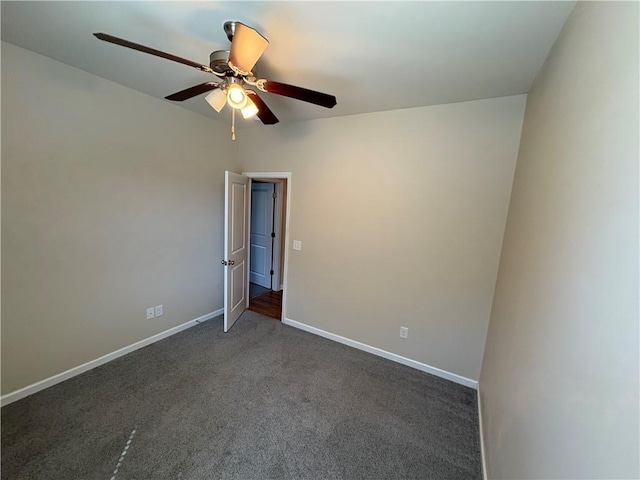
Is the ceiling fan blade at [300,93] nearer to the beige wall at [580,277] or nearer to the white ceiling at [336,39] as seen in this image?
the white ceiling at [336,39]

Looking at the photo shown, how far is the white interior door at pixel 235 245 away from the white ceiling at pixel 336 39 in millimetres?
1202

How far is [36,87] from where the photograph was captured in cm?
180

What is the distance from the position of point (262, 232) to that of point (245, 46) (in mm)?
3692

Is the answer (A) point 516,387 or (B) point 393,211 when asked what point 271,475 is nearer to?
(A) point 516,387

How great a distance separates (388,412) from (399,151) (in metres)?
2.29

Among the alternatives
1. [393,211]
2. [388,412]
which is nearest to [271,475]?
[388,412]

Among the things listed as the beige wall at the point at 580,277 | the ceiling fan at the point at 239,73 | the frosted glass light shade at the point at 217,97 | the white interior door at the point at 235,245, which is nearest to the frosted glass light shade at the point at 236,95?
the ceiling fan at the point at 239,73

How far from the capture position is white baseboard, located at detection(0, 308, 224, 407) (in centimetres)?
189

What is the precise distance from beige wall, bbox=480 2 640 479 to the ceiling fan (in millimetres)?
1067

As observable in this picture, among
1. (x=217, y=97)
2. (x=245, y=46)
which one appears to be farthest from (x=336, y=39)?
(x=217, y=97)

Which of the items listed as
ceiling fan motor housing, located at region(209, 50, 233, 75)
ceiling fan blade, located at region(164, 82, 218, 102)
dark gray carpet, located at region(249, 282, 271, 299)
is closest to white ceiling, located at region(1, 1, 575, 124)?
ceiling fan motor housing, located at region(209, 50, 233, 75)

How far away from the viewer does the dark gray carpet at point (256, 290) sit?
14.4 feet

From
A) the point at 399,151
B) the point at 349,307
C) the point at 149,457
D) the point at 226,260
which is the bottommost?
the point at 149,457

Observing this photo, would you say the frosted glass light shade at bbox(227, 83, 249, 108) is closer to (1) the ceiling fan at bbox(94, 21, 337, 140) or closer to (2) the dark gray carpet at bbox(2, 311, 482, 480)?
(1) the ceiling fan at bbox(94, 21, 337, 140)
